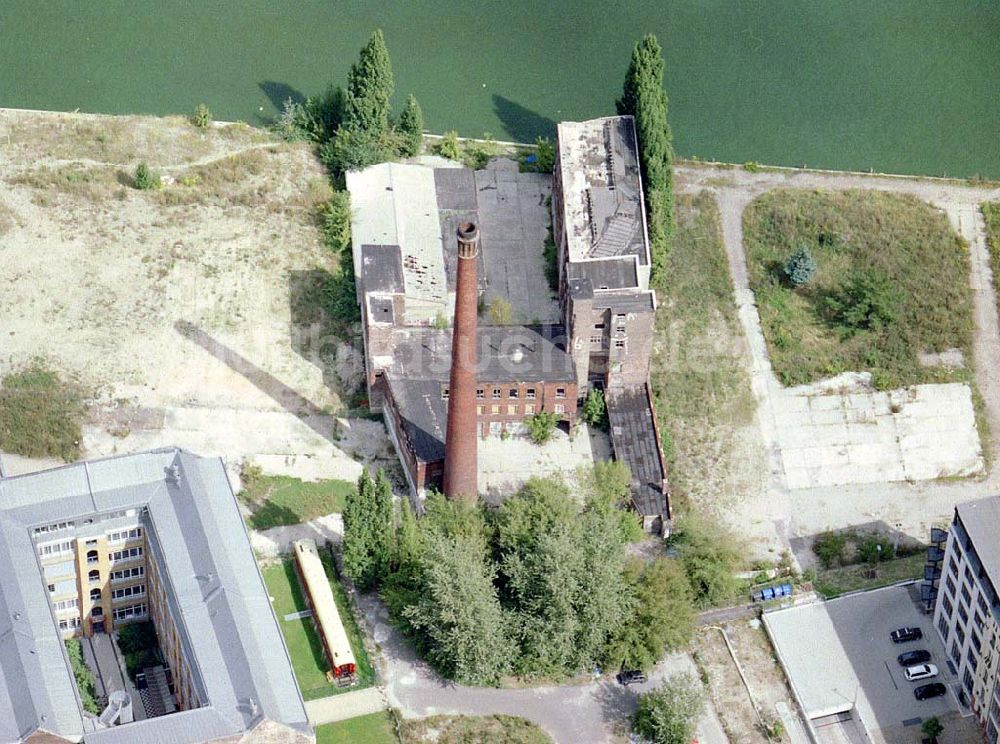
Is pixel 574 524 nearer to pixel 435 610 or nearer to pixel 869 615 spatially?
pixel 435 610

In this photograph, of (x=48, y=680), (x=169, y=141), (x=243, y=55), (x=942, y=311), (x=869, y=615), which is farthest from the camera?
(x=243, y=55)

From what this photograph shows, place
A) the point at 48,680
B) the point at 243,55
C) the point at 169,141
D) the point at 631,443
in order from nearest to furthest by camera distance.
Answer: the point at 48,680 < the point at 631,443 < the point at 169,141 < the point at 243,55

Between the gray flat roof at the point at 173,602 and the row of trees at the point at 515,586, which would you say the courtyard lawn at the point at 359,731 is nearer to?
the row of trees at the point at 515,586

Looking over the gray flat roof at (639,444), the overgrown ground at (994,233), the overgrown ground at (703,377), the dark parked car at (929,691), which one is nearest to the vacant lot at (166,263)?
the overgrown ground at (994,233)

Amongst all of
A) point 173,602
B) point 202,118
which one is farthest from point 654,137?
point 173,602

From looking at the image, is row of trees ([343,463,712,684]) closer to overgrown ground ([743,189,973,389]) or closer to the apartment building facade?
the apartment building facade

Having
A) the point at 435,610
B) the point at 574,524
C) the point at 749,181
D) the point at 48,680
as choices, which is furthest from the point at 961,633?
the point at 48,680
